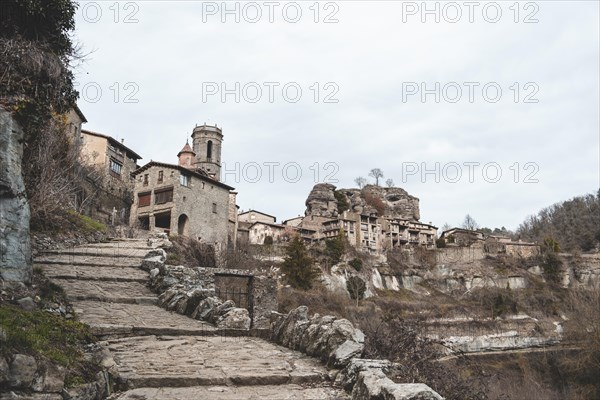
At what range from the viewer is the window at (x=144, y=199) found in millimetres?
43250

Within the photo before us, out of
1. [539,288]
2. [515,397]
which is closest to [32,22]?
[515,397]

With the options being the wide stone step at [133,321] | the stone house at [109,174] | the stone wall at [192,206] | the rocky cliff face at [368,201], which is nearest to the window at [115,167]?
the stone house at [109,174]

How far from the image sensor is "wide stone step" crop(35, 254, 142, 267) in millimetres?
13219

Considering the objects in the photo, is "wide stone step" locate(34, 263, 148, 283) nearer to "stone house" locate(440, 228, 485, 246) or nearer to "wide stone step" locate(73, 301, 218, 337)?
"wide stone step" locate(73, 301, 218, 337)

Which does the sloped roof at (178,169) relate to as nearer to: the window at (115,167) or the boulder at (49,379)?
the window at (115,167)

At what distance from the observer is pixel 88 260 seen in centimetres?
1443

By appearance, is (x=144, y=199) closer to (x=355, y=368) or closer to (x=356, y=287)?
(x=356, y=287)

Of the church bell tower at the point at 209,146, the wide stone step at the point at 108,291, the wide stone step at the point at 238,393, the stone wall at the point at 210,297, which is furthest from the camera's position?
the church bell tower at the point at 209,146

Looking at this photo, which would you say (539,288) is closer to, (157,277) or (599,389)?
(599,389)

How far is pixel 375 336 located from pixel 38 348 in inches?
160

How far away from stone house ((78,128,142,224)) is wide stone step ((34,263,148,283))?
26.5 metres

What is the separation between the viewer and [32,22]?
373 inches

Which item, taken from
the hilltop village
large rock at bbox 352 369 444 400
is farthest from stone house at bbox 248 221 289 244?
large rock at bbox 352 369 444 400

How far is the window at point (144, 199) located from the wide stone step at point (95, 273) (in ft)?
101
